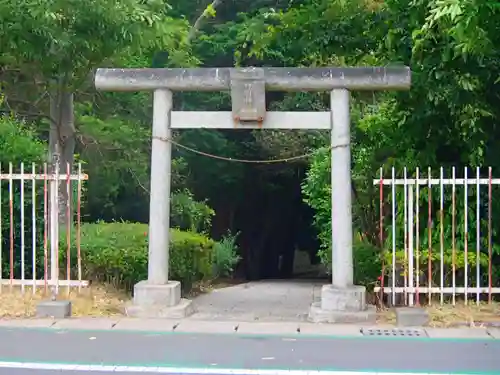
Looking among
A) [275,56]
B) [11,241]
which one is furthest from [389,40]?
[275,56]

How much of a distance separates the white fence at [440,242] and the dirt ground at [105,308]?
8.1 inches

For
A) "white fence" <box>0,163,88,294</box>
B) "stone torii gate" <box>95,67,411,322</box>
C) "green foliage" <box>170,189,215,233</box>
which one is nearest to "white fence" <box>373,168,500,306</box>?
"stone torii gate" <box>95,67,411,322</box>

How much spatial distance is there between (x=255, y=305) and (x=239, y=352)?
3550 millimetres

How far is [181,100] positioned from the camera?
18125 mm

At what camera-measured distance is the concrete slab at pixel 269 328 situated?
8109 mm

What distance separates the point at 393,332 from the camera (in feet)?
26.6

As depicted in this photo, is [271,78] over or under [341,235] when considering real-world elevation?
over

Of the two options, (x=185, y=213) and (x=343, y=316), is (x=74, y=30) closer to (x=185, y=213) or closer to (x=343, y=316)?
(x=343, y=316)

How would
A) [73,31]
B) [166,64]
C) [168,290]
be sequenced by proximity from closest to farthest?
[168,290], [73,31], [166,64]

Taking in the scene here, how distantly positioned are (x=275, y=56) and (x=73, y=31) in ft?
26.6

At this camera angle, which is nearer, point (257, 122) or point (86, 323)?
point (86, 323)

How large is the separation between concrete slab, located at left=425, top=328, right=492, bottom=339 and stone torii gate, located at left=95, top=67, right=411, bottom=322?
860mm

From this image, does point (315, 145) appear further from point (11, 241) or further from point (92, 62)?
point (11, 241)

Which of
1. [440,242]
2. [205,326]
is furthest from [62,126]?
[440,242]
